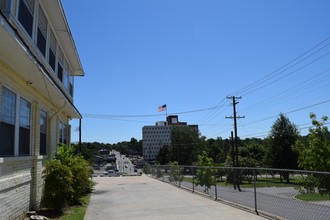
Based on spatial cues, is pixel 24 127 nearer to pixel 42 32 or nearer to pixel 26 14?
pixel 26 14

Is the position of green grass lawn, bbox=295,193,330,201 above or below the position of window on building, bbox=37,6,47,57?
below

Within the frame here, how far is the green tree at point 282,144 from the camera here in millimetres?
50219

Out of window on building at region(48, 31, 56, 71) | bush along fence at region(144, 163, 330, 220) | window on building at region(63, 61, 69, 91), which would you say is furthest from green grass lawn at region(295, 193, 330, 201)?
window on building at region(63, 61, 69, 91)

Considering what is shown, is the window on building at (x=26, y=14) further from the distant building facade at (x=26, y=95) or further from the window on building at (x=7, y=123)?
the window on building at (x=7, y=123)

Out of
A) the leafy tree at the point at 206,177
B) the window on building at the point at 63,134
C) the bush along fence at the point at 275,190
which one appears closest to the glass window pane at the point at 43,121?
the window on building at the point at 63,134

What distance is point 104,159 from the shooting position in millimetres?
180875

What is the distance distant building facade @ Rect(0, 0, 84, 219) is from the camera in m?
8.29

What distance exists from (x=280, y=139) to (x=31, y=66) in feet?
152

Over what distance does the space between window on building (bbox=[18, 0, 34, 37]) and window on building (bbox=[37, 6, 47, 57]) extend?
1.16 m

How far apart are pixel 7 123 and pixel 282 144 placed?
46.1 meters

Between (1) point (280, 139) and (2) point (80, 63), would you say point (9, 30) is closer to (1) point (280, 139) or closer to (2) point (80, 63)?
(2) point (80, 63)

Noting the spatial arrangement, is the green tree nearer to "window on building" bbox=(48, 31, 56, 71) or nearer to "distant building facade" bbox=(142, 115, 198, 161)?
"window on building" bbox=(48, 31, 56, 71)

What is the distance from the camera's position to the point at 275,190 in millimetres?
9938

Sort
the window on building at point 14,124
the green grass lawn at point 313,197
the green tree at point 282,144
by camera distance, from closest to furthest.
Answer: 1. the green grass lawn at point 313,197
2. the window on building at point 14,124
3. the green tree at point 282,144
